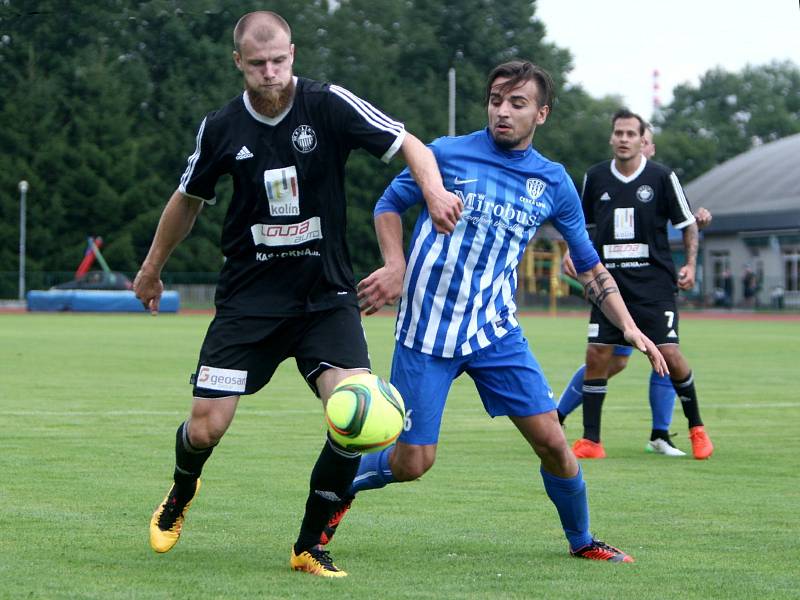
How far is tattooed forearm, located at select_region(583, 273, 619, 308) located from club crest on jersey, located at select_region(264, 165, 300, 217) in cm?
163

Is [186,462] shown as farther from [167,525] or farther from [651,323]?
[651,323]

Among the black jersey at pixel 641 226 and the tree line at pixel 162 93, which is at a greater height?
the tree line at pixel 162 93

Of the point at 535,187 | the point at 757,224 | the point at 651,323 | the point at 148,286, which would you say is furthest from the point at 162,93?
the point at 535,187

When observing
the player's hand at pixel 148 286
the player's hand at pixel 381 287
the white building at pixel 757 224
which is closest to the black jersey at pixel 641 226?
the player's hand at pixel 148 286

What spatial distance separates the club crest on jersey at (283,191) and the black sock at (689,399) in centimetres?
547

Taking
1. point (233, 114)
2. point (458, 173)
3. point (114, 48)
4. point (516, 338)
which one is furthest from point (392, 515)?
point (114, 48)

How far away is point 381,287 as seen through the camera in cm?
560

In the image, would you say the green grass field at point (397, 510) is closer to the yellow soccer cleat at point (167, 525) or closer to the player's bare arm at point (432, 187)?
the yellow soccer cleat at point (167, 525)

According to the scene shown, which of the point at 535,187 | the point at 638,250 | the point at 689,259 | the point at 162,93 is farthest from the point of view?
the point at 162,93

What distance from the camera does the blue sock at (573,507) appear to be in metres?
6.17

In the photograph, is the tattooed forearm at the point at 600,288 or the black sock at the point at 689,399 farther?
the black sock at the point at 689,399

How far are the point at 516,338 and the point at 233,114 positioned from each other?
1.57 meters

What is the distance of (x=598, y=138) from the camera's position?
74.6 metres

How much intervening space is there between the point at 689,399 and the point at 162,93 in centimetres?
5832
